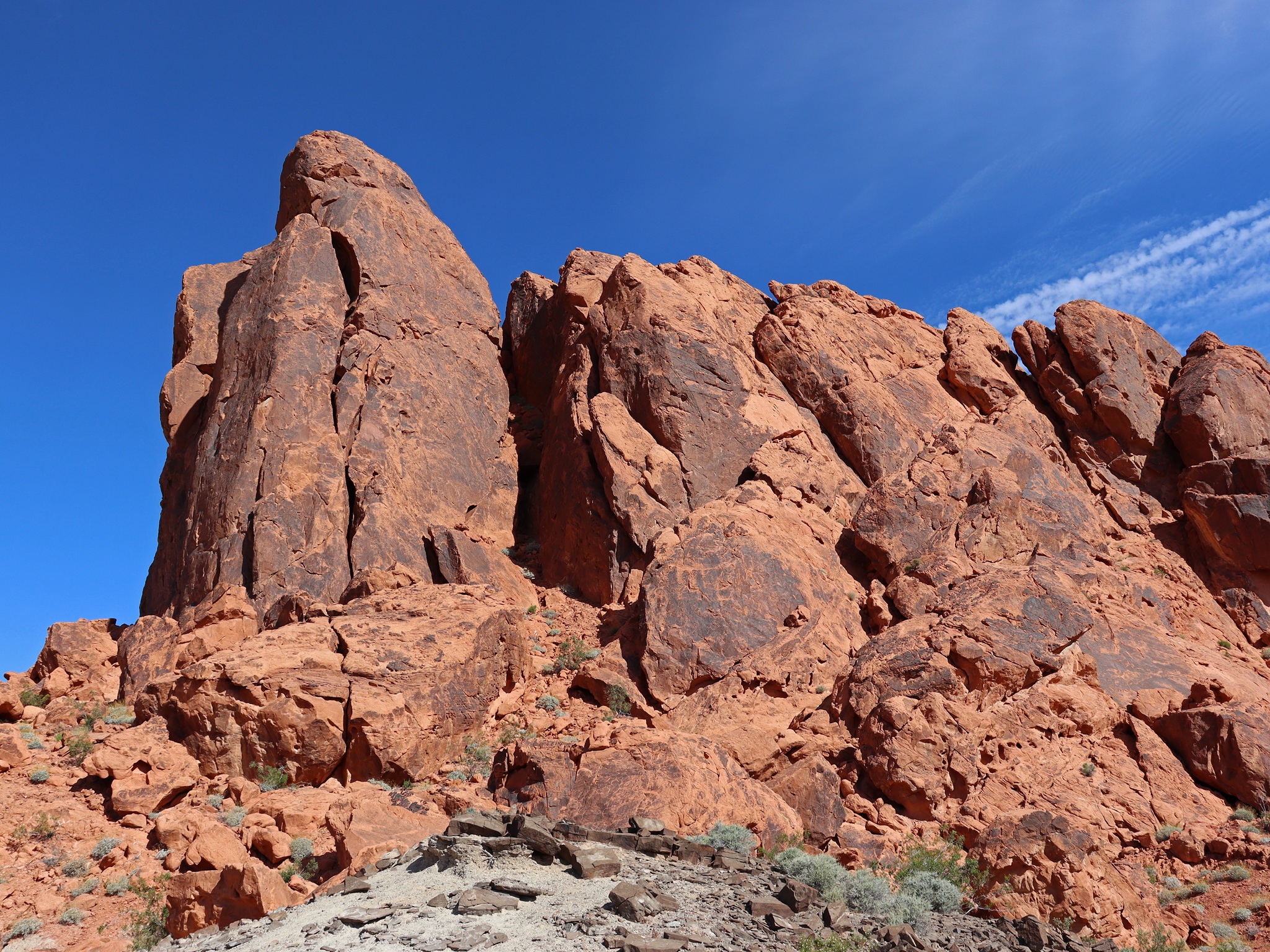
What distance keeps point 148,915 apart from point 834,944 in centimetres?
943

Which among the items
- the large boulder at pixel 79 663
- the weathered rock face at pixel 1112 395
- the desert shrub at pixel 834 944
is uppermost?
the weathered rock face at pixel 1112 395

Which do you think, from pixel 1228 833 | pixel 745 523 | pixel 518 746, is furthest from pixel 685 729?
pixel 1228 833

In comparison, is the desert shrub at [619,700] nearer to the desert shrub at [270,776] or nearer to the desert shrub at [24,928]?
the desert shrub at [270,776]

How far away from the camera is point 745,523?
74.0ft

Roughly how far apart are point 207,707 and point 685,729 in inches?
355

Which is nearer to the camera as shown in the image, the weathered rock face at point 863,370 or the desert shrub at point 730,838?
the desert shrub at point 730,838

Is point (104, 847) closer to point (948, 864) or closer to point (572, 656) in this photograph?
point (572, 656)

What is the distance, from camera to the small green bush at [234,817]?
15195 mm

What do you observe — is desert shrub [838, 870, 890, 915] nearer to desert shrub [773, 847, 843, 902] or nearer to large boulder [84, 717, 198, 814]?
desert shrub [773, 847, 843, 902]

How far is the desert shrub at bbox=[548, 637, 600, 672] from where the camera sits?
2098 centimetres

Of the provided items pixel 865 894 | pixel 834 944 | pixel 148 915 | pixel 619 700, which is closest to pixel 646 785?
pixel 865 894

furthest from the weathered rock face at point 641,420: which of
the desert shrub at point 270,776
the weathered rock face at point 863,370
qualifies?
the desert shrub at point 270,776

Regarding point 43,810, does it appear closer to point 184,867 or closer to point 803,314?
point 184,867

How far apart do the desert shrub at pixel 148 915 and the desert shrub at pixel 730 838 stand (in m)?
7.43
